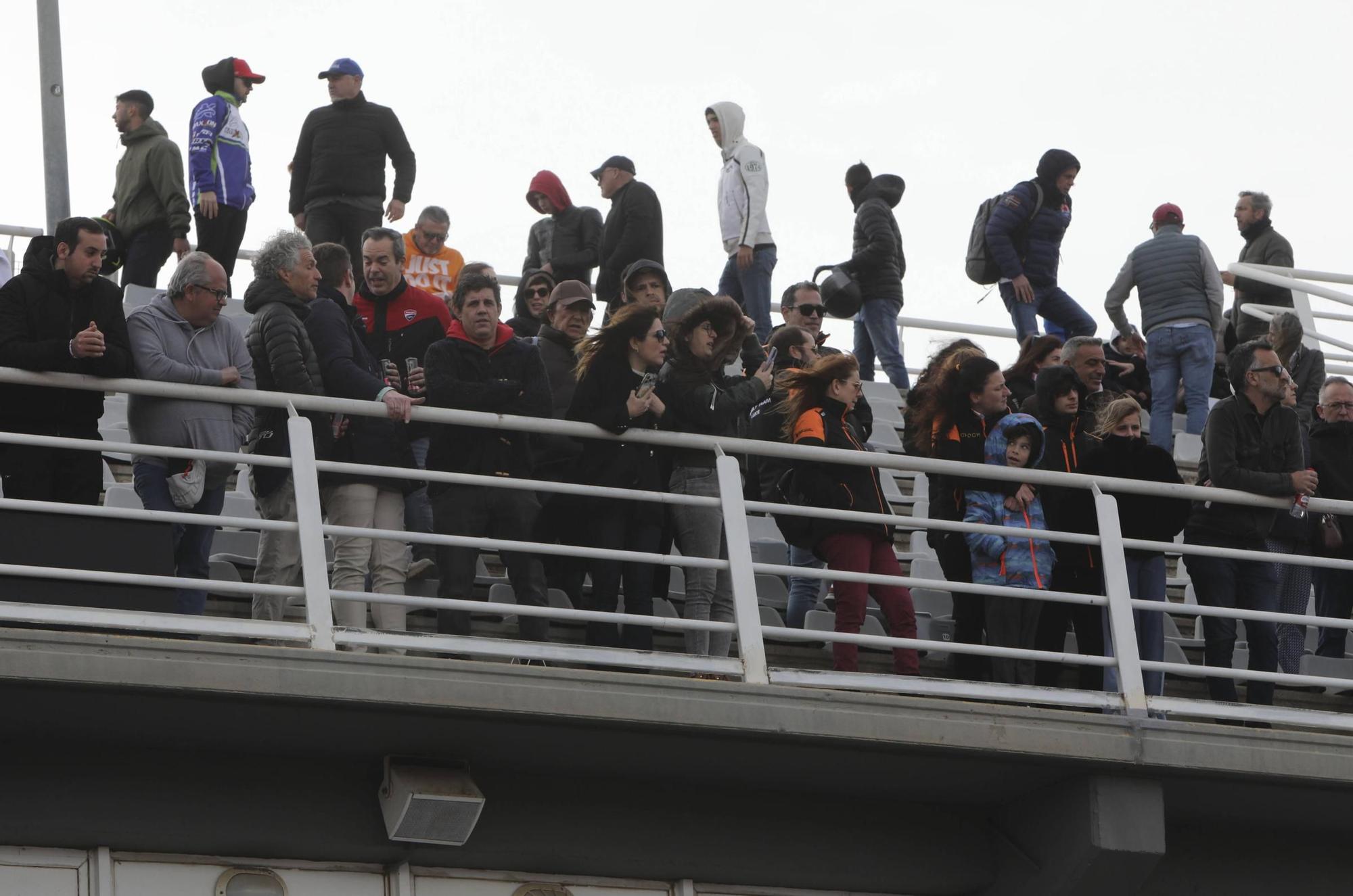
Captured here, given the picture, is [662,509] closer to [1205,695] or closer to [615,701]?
[615,701]

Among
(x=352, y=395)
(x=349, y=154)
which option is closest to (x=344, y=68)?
(x=349, y=154)

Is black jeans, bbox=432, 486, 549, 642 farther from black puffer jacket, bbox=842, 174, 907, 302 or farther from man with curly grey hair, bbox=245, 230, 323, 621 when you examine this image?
black puffer jacket, bbox=842, 174, 907, 302

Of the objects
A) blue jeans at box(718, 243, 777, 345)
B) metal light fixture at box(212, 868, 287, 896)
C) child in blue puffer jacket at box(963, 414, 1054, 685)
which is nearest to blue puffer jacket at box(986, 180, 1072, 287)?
blue jeans at box(718, 243, 777, 345)

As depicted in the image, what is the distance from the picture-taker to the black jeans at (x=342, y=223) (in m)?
13.1

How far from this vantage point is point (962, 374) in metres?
10.0

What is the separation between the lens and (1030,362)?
1161 centimetres

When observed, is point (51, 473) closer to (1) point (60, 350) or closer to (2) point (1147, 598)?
(1) point (60, 350)

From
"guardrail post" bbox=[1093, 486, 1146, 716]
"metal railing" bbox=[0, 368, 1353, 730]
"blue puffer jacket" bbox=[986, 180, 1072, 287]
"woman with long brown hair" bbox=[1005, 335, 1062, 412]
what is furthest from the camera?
"blue puffer jacket" bbox=[986, 180, 1072, 287]

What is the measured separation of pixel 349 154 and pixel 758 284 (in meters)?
2.79

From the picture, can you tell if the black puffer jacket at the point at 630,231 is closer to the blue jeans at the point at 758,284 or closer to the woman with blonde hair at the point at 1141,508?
the blue jeans at the point at 758,284

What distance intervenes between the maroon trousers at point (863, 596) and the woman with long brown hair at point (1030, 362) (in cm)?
232

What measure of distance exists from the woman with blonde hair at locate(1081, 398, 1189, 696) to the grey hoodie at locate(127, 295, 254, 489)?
12.5 feet

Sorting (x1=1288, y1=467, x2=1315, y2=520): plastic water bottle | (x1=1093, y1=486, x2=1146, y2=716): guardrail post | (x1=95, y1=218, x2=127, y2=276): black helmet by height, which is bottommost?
(x1=1093, y1=486, x2=1146, y2=716): guardrail post

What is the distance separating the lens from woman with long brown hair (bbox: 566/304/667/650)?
895 centimetres
